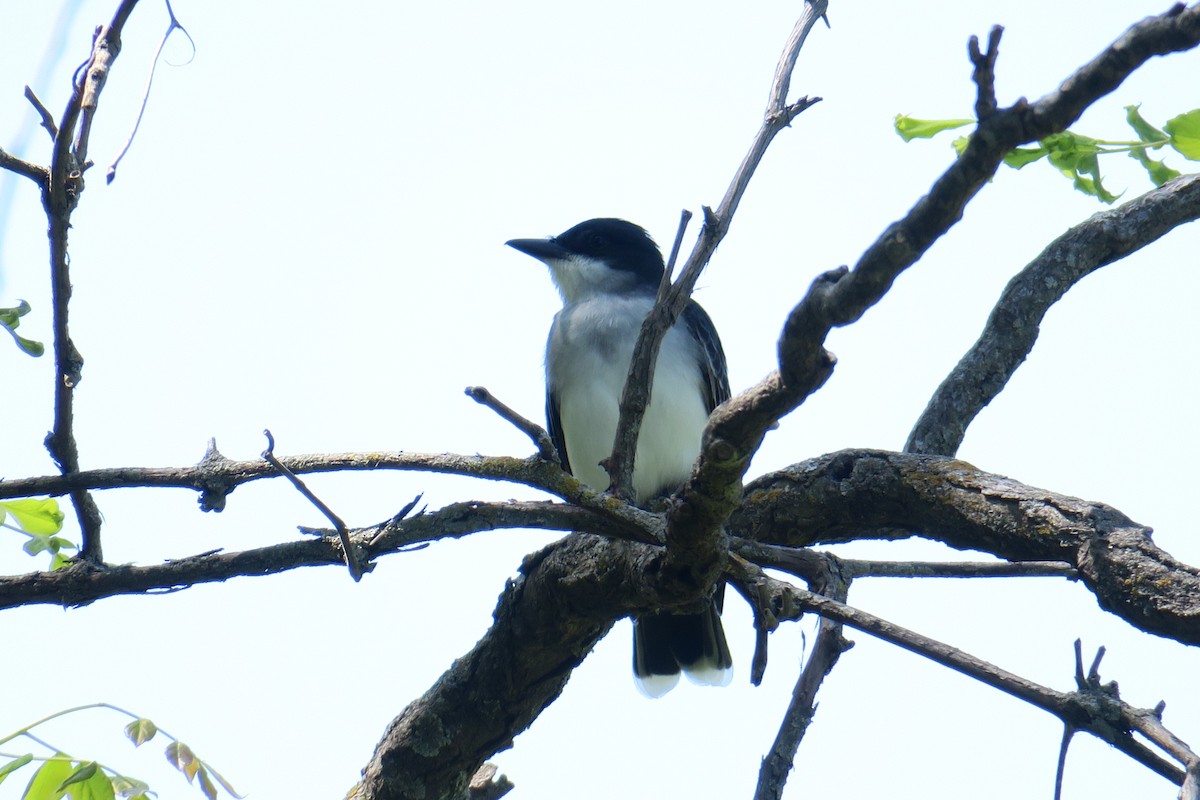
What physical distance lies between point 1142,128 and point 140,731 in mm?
3140

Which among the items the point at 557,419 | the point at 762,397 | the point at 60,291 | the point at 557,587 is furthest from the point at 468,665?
the point at 557,419

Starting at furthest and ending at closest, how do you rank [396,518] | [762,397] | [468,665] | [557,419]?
[557,419] → [468,665] → [396,518] → [762,397]

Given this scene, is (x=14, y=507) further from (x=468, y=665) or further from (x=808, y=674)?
(x=808, y=674)

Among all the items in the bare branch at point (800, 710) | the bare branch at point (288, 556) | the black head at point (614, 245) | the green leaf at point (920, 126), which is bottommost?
the bare branch at point (800, 710)

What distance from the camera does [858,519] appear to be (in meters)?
3.64

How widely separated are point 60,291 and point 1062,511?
2.61m

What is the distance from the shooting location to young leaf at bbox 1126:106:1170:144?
3287mm

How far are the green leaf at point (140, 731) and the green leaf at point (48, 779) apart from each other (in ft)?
0.69

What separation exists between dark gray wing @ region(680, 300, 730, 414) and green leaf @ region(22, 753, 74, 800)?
389cm

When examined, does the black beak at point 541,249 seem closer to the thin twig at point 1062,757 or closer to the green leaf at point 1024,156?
the green leaf at point 1024,156

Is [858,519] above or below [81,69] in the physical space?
below

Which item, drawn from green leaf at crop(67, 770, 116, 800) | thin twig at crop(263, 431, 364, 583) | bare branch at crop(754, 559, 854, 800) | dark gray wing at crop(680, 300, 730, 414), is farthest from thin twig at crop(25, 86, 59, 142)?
dark gray wing at crop(680, 300, 730, 414)

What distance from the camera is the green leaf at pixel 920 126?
12.2ft

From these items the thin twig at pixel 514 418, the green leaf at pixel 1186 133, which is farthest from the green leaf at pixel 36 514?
the green leaf at pixel 1186 133
